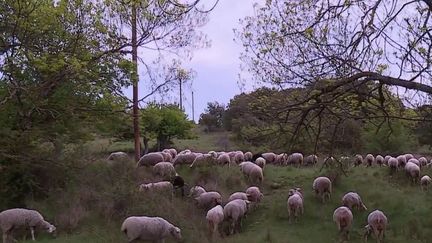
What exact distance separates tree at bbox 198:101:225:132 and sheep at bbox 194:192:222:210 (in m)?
43.0

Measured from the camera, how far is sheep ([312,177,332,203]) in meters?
19.1

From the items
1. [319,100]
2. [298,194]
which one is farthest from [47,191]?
[319,100]

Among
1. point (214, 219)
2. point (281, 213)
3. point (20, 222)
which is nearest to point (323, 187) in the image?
point (281, 213)

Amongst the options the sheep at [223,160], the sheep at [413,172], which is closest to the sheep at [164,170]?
the sheep at [223,160]

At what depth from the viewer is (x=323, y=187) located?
19094mm

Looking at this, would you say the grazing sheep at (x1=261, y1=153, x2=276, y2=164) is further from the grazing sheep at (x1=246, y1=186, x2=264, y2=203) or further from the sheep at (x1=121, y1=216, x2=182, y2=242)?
the sheep at (x1=121, y1=216, x2=182, y2=242)

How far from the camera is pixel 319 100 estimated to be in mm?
8172

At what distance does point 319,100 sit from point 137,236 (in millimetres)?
6837

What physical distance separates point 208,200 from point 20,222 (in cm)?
569

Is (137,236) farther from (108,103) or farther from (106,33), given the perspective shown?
(106,33)

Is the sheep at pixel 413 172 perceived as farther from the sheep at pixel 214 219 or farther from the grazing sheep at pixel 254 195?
the sheep at pixel 214 219

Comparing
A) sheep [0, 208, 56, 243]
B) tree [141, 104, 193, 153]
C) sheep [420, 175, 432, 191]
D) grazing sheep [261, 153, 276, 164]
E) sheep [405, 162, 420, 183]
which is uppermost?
tree [141, 104, 193, 153]

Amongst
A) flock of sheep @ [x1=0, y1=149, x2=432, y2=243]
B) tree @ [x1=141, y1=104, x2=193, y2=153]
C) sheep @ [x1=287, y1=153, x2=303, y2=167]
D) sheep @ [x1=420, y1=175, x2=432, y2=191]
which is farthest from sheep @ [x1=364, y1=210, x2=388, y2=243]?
tree @ [x1=141, y1=104, x2=193, y2=153]

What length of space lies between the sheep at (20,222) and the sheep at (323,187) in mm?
8689
